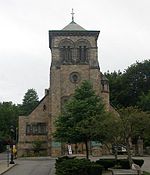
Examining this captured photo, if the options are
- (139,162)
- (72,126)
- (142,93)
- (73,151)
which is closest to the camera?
(139,162)

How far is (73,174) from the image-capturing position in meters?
24.5

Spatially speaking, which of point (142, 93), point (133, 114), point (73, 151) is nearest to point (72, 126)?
point (133, 114)

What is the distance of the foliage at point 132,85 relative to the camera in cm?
8225

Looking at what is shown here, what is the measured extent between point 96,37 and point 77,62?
5.24 metres

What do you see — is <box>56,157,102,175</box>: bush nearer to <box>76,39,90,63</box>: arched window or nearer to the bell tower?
the bell tower

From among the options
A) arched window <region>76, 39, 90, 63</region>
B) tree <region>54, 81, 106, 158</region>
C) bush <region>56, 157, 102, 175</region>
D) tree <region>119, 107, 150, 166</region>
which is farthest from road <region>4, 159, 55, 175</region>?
arched window <region>76, 39, 90, 63</region>

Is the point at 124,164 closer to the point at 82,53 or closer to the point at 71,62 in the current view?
the point at 71,62

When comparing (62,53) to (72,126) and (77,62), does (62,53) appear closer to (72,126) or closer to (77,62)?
(77,62)

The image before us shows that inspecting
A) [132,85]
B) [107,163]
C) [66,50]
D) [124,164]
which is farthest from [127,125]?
[132,85]

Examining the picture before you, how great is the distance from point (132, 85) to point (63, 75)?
2266 centimetres

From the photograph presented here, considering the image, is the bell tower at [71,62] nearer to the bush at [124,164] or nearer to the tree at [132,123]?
the bush at [124,164]

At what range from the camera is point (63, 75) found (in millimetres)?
65312

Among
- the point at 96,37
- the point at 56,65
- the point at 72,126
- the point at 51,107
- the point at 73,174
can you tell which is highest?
the point at 96,37

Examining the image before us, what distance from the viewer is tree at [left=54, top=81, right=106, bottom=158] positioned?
3653 centimetres
